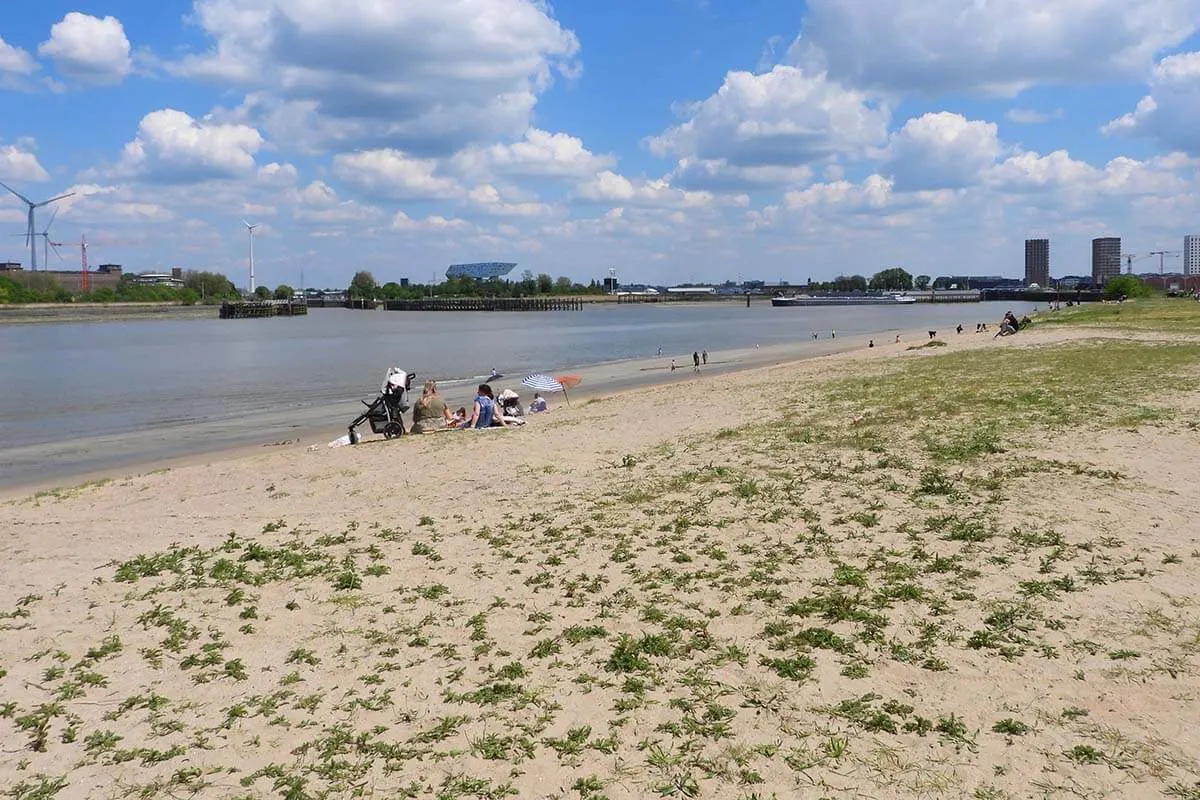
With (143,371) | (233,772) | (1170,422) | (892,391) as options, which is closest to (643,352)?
(143,371)

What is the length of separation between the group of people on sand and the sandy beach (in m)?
5.27

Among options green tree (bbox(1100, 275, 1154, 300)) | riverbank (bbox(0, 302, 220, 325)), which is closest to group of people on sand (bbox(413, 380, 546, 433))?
green tree (bbox(1100, 275, 1154, 300))

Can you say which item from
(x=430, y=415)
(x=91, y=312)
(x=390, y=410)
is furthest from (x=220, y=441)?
(x=91, y=312)

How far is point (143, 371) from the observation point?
4912 centimetres

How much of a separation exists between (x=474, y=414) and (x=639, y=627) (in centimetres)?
1259

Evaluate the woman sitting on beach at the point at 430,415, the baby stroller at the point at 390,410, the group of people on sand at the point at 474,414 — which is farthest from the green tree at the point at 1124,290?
the baby stroller at the point at 390,410

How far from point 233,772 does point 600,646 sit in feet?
8.34

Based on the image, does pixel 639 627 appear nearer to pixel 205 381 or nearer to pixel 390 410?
pixel 390 410

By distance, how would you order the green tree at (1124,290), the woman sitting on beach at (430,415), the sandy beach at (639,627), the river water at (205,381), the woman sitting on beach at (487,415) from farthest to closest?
the green tree at (1124,290) → the river water at (205,381) → the woman sitting on beach at (430,415) → the woman sitting on beach at (487,415) → the sandy beach at (639,627)

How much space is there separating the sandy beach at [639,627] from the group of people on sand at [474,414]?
527 cm

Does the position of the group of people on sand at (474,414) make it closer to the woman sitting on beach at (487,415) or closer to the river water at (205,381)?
the woman sitting on beach at (487,415)

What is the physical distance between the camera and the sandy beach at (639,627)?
4.97 metres

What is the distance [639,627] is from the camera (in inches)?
269

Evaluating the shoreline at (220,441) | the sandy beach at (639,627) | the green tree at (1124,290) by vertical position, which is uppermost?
the green tree at (1124,290)
